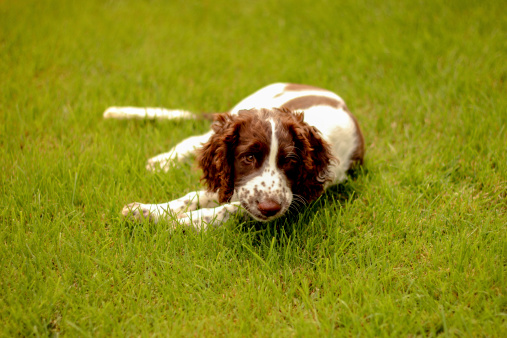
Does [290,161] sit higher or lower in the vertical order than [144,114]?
higher

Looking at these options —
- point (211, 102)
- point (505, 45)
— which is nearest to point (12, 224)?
point (211, 102)

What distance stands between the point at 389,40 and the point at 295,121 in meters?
3.62

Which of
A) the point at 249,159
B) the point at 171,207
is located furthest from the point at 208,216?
the point at 249,159

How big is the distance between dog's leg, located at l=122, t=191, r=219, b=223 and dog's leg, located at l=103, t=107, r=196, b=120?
4.41ft

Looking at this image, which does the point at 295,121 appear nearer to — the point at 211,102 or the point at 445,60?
the point at 211,102

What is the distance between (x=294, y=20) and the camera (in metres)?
6.93

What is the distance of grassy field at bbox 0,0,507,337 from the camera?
2.58 metres

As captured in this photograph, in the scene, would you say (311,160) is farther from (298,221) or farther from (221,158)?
(221,158)

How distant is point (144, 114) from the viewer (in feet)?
14.9

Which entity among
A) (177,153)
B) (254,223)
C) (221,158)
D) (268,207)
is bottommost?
(254,223)

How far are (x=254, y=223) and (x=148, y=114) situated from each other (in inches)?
75.7

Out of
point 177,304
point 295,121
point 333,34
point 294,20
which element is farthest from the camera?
point 294,20

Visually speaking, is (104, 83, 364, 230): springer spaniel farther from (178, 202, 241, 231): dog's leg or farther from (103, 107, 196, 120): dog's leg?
(103, 107, 196, 120): dog's leg

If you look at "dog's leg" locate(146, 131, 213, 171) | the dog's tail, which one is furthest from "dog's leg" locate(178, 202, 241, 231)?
the dog's tail
